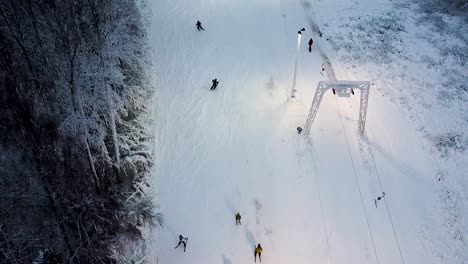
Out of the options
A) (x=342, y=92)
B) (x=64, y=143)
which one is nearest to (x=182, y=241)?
(x=64, y=143)

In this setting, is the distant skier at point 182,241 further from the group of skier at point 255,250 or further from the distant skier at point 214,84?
the distant skier at point 214,84

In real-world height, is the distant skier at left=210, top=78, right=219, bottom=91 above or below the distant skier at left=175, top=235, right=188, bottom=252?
above

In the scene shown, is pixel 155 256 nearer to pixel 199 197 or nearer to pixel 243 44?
pixel 199 197

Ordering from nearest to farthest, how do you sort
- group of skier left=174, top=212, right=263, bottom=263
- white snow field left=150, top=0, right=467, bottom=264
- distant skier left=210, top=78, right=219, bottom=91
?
group of skier left=174, top=212, right=263, bottom=263
white snow field left=150, top=0, right=467, bottom=264
distant skier left=210, top=78, right=219, bottom=91

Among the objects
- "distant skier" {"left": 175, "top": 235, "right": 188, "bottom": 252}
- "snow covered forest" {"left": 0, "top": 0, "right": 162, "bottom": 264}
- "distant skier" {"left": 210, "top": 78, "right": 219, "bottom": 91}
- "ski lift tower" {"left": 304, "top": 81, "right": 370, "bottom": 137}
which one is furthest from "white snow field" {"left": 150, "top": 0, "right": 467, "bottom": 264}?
"snow covered forest" {"left": 0, "top": 0, "right": 162, "bottom": 264}

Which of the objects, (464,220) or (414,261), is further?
(464,220)

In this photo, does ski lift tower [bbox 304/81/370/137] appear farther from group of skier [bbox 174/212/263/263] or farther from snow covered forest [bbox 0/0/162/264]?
snow covered forest [bbox 0/0/162/264]

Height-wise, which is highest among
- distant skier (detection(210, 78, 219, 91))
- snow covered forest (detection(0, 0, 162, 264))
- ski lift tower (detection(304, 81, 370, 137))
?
distant skier (detection(210, 78, 219, 91))

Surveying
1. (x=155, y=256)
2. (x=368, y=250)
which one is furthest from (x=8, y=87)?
(x=368, y=250)
